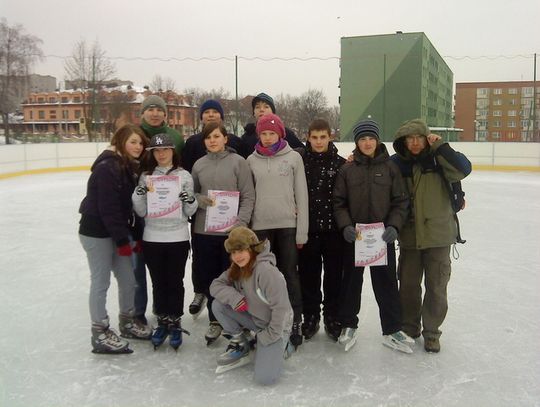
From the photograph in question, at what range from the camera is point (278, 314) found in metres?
2.85

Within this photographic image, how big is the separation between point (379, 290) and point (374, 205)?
606mm

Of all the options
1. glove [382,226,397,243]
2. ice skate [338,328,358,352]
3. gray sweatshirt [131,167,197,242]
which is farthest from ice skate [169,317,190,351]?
glove [382,226,397,243]

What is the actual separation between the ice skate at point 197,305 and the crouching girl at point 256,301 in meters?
0.88

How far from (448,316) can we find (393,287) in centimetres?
94

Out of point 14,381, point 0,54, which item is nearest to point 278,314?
point 14,381

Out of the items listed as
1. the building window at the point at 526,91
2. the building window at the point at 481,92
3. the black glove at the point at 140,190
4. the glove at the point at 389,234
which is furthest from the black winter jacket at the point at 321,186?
the building window at the point at 526,91

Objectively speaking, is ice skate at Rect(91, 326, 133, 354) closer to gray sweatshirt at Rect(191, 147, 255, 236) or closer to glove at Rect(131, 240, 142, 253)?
glove at Rect(131, 240, 142, 253)

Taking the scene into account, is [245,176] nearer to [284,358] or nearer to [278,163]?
[278,163]

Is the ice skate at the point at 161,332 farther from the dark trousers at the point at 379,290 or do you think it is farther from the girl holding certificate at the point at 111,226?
the dark trousers at the point at 379,290

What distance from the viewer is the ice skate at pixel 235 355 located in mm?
3059

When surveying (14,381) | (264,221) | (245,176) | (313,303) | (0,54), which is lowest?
(14,381)

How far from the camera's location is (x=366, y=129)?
3.16 meters

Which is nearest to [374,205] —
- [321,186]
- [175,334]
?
[321,186]

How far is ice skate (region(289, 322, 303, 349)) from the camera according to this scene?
3.32 meters
